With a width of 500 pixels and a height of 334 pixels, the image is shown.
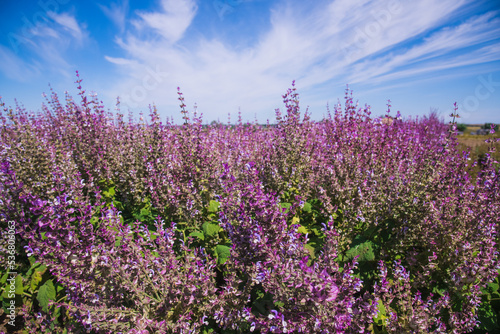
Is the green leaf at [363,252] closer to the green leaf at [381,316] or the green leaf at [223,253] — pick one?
the green leaf at [381,316]

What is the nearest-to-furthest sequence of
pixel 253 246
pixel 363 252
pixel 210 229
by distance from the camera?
1. pixel 253 246
2. pixel 363 252
3. pixel 210 229

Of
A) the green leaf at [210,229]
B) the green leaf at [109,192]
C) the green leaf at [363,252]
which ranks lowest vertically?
the green leaf at [363,252]

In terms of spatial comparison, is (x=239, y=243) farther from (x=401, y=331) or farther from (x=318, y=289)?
(x=401, y=331)

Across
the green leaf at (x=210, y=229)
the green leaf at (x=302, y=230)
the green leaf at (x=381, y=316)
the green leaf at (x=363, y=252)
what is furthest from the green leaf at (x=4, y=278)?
the green leaf at (x=381, y=316)

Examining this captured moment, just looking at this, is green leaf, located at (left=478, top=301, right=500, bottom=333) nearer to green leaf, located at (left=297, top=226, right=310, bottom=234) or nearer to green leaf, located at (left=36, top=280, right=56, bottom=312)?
green leaf, located at (left=297, top=226, right=310, bottom=234)

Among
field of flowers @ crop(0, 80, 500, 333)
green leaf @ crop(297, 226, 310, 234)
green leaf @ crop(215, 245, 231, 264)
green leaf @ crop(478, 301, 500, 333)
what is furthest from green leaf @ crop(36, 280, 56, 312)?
green leaf @ crop(478, 301, 500, 333)

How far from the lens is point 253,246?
2.29 m

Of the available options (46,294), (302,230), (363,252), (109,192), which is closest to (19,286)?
(46,294)

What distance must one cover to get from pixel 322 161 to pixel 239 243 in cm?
266

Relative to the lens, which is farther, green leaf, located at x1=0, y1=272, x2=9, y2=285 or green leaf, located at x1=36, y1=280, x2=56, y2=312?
green leaf, located at x1=0, y1=272, x2=9, y2=285

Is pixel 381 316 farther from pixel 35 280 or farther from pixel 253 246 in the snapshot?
pixel 35 280

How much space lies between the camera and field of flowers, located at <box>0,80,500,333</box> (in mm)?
2137

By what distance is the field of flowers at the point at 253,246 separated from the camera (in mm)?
2137

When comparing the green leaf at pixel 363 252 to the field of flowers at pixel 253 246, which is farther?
the green leaf at pixel 363 252
